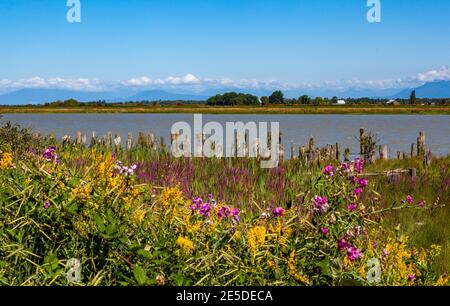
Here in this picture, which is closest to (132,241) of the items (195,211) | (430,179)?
(195,211)

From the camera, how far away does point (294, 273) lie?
383 centimetres

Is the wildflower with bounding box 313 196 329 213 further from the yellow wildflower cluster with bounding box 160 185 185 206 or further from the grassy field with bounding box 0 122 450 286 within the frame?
the yellow wildflower cluster with bounding box 160 185 185 206

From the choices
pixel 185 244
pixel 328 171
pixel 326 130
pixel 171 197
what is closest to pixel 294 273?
pixel 185 244

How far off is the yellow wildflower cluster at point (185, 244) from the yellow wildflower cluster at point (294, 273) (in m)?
0.65

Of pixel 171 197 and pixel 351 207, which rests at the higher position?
pixel 171 197

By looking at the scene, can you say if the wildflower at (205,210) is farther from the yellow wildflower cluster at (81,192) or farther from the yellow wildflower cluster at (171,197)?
the yellow wildflower cluster at (81,192)

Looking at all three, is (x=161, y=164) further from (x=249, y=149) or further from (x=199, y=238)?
(x=199, y=238)

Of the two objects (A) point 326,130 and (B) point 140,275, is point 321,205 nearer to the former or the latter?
(B) point 140,275

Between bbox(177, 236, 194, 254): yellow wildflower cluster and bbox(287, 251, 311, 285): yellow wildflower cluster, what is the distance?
654mm

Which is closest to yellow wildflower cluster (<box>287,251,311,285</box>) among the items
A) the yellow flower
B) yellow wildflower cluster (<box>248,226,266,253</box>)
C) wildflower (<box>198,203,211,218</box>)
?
yellow wildflower cluster (<box>248,226,266,253</box>)

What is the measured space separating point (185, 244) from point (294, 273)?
75 centimetres

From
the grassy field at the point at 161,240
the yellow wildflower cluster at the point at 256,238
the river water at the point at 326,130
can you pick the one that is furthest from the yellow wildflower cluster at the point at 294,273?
the river water at the point at 326,130
